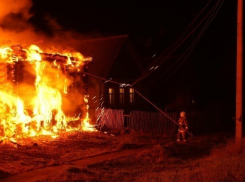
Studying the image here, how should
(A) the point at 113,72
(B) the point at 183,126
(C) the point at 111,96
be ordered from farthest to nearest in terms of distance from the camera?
(A) the point at 113,72 < (C) the point at 111,96 < (B) the point at 183,126

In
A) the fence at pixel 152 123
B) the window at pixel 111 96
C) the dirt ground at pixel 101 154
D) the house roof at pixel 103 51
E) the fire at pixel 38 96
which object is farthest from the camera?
the window at pixel 111 96

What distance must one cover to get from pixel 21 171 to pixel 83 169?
1.84 m

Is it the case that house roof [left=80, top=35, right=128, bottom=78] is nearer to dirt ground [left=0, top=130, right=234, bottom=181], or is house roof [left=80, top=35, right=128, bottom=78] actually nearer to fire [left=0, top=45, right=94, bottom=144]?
fire [left=0, top=45, right=94, bottom=144]

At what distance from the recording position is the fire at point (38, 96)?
13773 millimetres

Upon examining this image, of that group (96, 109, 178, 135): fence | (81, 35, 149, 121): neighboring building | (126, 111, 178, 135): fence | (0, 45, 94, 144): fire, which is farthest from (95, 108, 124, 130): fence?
(81, 35, 149, 121): neighboring building

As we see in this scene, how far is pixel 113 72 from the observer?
77.7ft

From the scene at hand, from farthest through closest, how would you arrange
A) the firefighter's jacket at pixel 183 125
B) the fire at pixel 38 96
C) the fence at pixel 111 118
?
1. the fence at pixel 111 118
2. the firefighter's jacket at pixel 183 125
3. the fire at pixel 38 96

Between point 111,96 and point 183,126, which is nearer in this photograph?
point 183,126

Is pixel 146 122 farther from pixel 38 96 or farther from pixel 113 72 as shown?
pixel 113 72

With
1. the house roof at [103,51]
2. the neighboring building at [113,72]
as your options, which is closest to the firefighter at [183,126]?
the neighboring building at [113,72]

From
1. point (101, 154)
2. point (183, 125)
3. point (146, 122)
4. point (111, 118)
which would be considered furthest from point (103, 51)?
point (101, 154)

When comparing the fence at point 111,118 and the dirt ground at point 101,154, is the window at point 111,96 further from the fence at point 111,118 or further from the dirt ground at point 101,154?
the dirt ground at point 101,154

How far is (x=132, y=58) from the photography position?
25.6 meters

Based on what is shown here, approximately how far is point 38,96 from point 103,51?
9849 mm
